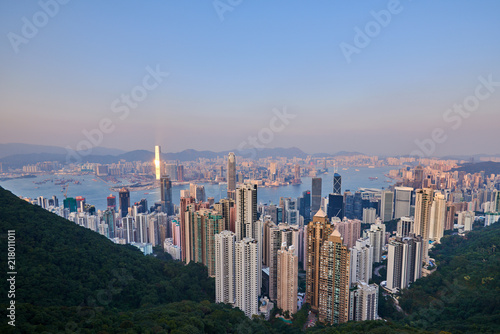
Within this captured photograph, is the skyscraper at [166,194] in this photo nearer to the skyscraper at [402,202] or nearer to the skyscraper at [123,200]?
the skyscraper at [123,200]

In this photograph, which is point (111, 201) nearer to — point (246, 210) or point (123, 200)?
point (123, 200)

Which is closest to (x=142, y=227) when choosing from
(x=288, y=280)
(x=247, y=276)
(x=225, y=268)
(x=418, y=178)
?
(x=225, y=268)

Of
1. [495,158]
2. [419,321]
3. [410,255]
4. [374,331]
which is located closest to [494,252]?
[410,255]

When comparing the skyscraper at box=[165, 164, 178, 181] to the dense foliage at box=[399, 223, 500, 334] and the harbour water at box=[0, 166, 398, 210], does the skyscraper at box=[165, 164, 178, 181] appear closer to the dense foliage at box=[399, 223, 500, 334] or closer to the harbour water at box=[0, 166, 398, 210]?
the harbour water at box=[0, 166, 398, 210]

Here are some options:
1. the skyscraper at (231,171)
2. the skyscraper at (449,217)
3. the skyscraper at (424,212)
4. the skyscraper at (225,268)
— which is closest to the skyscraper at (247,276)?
the skyscraper at (225,268)

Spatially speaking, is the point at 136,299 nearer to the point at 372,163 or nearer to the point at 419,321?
the point at 419,321
